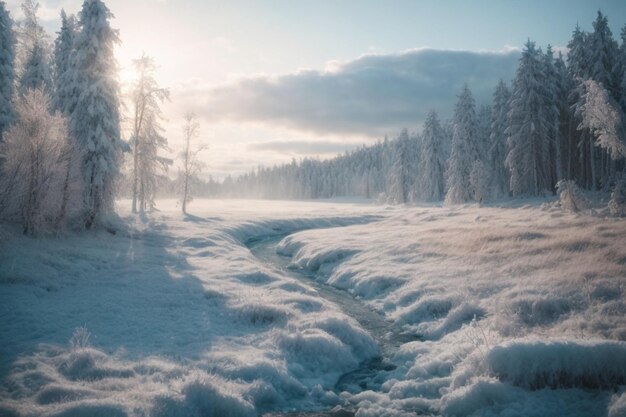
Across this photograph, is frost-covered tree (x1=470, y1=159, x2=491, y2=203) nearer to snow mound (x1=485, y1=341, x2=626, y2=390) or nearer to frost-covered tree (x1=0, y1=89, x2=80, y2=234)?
snow mound (x1=485, y1=341, x2=626, y2=390)

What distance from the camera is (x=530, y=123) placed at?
46844mm

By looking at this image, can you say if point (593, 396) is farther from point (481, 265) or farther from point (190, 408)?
point (481, 265)

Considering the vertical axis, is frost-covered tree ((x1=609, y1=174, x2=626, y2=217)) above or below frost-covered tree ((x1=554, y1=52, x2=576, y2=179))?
below

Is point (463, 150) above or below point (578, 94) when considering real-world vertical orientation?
below

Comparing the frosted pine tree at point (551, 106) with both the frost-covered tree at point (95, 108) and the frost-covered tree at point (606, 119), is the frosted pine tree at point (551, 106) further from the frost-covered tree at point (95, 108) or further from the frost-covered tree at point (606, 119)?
the frost-covered tree at point (95, 108)

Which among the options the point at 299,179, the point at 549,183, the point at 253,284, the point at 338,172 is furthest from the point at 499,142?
the point at 299,179

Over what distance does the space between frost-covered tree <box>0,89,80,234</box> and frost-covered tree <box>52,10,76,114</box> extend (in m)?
5.44

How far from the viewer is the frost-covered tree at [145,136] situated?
40.7m

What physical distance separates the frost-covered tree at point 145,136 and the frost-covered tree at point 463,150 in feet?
136

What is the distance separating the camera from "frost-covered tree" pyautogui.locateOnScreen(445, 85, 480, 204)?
5866 cm

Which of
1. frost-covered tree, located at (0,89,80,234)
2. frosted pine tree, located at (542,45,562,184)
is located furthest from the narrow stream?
Result: frosted pine tree, located at (542,45,562,184)

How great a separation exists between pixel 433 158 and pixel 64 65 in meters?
58.7

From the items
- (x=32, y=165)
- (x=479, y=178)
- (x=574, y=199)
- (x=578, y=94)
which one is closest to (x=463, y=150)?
(x=479, y=178)

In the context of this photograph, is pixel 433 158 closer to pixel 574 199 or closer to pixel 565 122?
pixel 565 122
